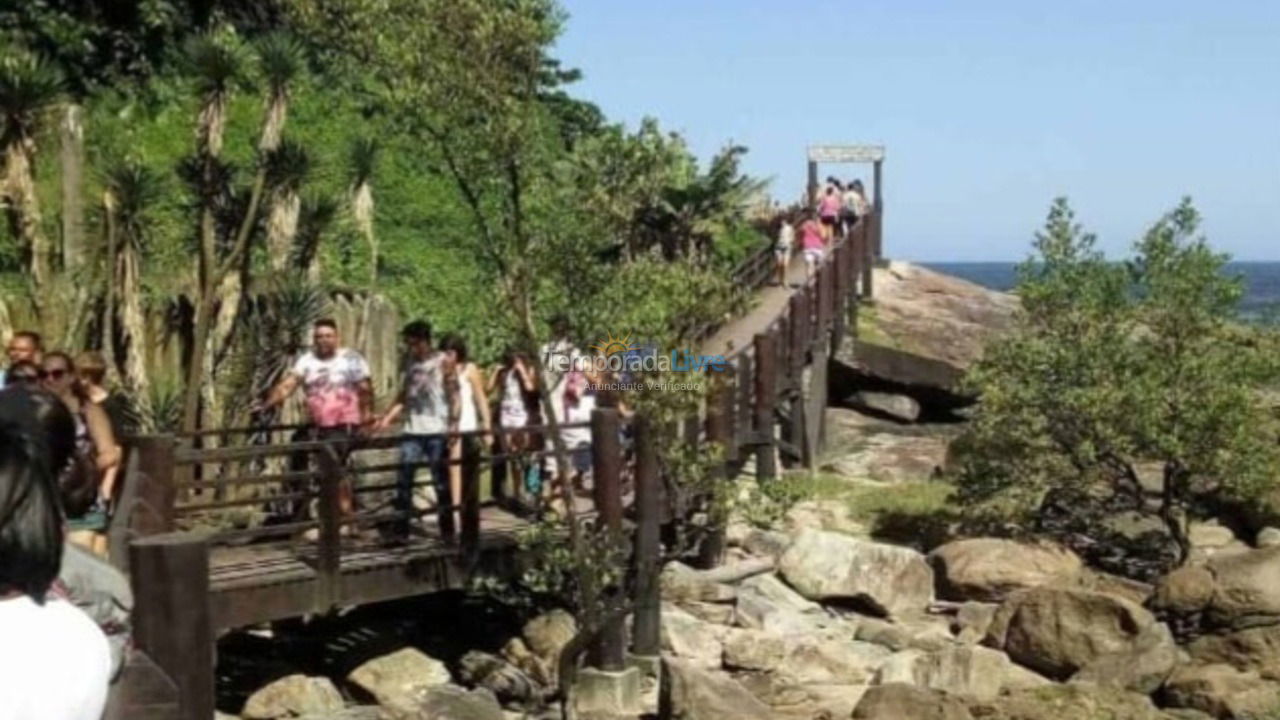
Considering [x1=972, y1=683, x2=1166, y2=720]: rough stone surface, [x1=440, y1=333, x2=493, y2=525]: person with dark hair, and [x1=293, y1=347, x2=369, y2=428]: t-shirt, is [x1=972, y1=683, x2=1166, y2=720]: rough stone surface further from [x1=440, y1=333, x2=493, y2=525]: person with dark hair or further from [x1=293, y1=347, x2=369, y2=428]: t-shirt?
[x1=293, y1=347, x2=369, y2=428]: t-shirt

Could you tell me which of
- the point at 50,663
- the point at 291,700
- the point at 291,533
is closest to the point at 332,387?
the point at 291,533

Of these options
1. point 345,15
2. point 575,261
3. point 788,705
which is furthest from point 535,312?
point 788,705

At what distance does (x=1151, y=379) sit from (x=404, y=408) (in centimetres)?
860

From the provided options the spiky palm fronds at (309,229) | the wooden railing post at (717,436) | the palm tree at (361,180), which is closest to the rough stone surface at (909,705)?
the wooden railing post at (717,436)

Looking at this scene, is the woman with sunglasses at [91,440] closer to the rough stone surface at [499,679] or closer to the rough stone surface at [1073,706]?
the rough stone surface at [499,679]

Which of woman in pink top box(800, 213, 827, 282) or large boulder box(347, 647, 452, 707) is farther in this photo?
woman in pink top box(800, 213, 827, 282)

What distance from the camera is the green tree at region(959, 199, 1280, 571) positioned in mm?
16719

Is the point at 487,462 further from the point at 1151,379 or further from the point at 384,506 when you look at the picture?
the point at 1151,379

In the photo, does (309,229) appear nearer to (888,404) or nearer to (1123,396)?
(1123,396)

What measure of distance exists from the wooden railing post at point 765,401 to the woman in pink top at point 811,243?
519cm

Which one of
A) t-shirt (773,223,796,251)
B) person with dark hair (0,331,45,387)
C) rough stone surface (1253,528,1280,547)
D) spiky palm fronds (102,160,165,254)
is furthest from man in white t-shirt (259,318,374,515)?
t-shirt (773,223,796,251)

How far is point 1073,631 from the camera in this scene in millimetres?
13289

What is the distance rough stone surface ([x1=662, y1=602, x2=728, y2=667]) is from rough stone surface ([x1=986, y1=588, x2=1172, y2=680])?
228cm

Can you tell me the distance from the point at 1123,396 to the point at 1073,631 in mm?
4008
